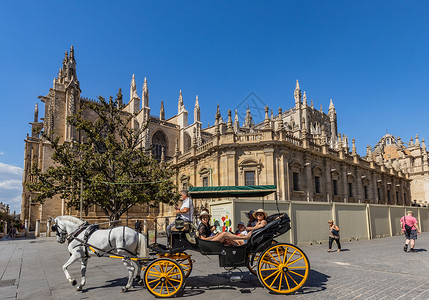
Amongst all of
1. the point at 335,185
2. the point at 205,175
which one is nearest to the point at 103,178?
the point at 205,175

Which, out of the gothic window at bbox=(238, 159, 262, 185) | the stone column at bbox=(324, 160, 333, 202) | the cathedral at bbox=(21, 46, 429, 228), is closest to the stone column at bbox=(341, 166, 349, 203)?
the cathedral at bbox=(21, 46, 429, 228)

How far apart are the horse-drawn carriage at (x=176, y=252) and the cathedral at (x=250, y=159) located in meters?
13.7

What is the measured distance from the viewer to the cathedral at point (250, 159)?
2334 cm

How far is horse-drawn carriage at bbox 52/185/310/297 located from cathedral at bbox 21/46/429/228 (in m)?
13.7

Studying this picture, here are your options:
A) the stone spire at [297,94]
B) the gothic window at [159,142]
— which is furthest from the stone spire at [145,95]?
the stone spire at [297,94]

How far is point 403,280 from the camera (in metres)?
6.71

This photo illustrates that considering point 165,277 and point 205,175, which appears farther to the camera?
point 205,175

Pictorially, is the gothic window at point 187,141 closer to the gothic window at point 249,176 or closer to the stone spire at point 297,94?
the gothic window at point 249,176

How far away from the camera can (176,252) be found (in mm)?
6461

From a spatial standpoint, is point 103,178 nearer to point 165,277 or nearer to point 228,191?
point 228,191

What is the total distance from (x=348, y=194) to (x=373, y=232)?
36.2 ft

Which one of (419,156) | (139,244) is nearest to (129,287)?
(139,244)

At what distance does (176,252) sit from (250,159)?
17261 millimetres

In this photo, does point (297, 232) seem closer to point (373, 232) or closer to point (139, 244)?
point (373, 232)
